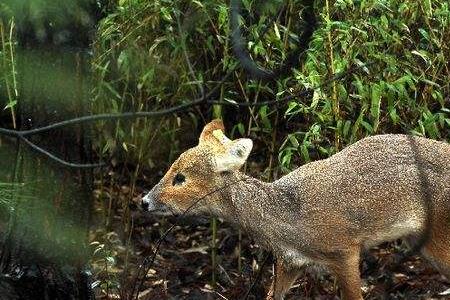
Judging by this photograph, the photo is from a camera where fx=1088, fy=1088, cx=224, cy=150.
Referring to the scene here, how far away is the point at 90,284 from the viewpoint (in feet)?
20.9

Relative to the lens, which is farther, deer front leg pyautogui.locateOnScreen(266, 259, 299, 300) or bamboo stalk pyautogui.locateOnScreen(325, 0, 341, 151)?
bamboo stalk pyautogui.locateOnScreen(325, 0, 341, 151)

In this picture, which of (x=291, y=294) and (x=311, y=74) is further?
(x=291, y=294)

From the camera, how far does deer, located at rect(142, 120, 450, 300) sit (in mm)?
6469

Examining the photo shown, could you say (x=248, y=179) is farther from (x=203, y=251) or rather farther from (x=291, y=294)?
(x=203, y=251)

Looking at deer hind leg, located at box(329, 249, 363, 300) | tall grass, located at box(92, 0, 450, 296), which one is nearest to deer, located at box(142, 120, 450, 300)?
deer hind leg, located at box(329, 249, 363, 300)

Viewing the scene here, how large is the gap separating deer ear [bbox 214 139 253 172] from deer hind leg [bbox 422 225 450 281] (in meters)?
1.22

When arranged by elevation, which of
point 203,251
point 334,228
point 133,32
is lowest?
point 203,251

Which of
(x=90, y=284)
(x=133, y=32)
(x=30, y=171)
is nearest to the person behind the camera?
(x=30, y=171)

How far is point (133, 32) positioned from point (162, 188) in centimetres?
176

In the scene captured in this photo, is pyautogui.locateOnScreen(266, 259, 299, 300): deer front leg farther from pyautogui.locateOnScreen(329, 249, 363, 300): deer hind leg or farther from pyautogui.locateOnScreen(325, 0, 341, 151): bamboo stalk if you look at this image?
pyautogui.locateOnScreen(325, 0, 341, 151): bamboo stalk

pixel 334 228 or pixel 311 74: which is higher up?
pixel 311 74

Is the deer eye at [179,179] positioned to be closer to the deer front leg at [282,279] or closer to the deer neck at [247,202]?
the deer neck at [247,202]

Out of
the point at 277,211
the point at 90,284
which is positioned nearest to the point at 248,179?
the point at 277,211

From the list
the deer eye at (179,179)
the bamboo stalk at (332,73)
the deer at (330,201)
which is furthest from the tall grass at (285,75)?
the deer eye at (179,179)
